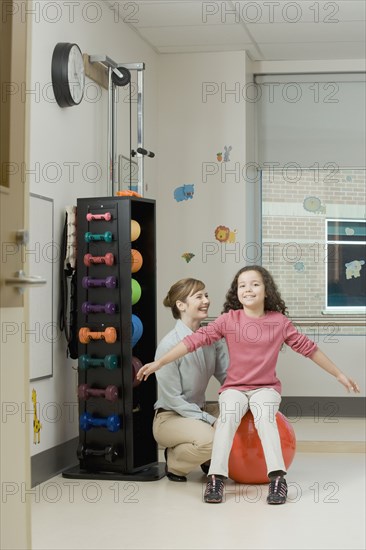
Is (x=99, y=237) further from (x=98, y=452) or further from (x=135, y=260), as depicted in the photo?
(x=98, y=452)

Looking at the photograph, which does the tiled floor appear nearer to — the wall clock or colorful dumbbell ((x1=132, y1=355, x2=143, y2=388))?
colorful dumbbell ((x1=132, y1=355, x2=143, y2=388))

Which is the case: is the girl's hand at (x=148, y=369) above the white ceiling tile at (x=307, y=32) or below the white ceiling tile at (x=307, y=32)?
below

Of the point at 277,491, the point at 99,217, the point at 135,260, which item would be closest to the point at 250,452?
the point at 277,491

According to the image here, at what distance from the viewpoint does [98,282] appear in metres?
4.47

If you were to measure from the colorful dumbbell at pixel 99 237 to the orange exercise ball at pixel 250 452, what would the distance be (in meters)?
1.08

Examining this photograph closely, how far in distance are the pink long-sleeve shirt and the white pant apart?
0.10 metres

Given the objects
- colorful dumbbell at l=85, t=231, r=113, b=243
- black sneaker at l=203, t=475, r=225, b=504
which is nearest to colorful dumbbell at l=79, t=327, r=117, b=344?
colorful dumbbell at l=85, t=231, r=113, b=243

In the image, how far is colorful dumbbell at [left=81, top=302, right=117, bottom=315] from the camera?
14.6 ft

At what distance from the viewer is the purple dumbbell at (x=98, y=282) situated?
4445mm

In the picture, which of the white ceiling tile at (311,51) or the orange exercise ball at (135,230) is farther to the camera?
the white ceiling tile at (311,51)

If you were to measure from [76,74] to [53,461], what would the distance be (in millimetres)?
1963

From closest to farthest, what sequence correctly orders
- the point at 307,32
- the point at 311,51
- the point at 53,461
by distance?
the point at 53,461 → the point at 307,32 → the point at 311,51

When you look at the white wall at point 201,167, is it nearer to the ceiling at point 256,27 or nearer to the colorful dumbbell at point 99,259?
the ceiling at point 256,27

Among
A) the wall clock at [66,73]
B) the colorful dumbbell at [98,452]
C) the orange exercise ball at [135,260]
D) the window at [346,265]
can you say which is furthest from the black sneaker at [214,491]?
the window at [346,265]
